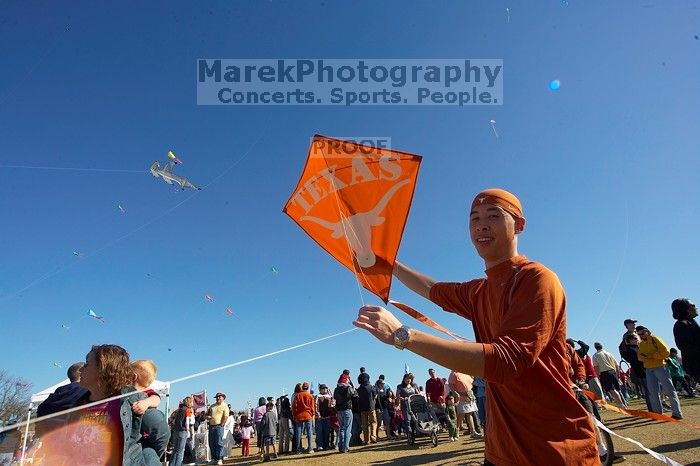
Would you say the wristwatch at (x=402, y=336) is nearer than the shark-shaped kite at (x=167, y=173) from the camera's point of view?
Yes

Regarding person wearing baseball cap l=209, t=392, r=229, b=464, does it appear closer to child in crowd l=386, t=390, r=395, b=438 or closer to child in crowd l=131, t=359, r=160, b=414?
child in crowd l=386, t=390, r=395, b=438

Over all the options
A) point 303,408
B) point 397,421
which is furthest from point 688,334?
point 397,421

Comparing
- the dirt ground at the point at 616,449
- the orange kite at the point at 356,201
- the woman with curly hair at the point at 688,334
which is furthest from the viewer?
the dirt ground at the point at 616,449

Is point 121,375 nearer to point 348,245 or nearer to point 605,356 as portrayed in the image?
point 348,245

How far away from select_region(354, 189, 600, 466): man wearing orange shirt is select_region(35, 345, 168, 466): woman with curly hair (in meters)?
2.25

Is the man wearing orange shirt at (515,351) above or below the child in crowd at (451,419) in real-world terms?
above

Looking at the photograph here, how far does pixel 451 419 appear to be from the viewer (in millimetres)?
10703

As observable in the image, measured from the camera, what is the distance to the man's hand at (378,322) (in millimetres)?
1582

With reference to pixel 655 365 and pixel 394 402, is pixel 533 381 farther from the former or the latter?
pixel 394 402

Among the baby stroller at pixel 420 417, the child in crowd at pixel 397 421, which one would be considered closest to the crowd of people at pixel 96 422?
the baby stroller at pixel 420 417

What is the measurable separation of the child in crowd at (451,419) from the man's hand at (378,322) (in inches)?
397

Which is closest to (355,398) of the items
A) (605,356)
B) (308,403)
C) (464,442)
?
(308,403)

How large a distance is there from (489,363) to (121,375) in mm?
2960

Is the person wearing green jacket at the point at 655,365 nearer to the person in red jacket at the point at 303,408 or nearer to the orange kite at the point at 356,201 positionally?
the orange kite at the point at 356,201
